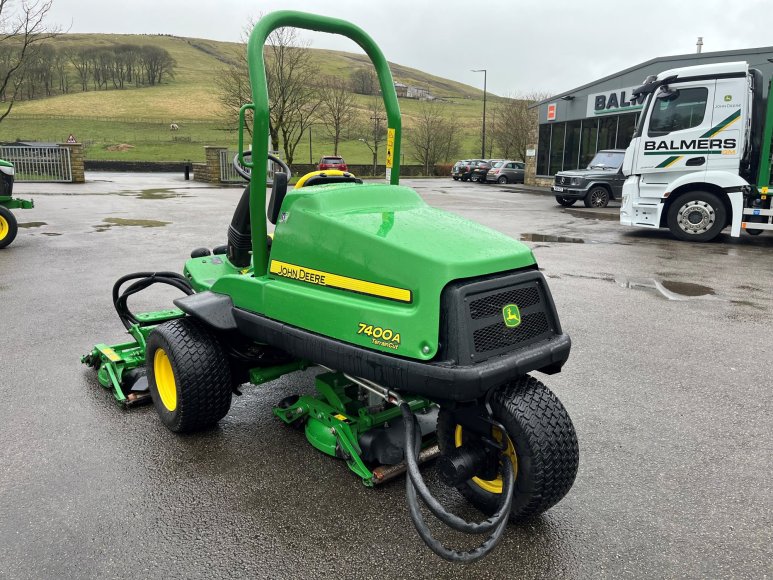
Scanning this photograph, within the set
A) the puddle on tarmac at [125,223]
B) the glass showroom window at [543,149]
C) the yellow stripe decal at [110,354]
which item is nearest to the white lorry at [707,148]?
the puddle on tarmac at [125,223]

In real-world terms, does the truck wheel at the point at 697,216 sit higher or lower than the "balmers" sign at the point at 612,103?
lower

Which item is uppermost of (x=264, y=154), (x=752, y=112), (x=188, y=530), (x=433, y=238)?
(x=752, y=112)

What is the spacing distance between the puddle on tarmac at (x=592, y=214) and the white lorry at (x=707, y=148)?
454cm

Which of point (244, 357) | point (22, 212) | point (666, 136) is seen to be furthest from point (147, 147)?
point (244, 357)

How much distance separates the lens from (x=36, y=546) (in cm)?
245

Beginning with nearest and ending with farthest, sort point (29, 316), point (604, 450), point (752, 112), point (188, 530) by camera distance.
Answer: point (188, 530), point (604, 450), point (29, 316), point (752, 112)

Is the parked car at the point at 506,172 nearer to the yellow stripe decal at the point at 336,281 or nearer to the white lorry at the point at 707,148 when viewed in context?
the white lorry at the point at 707,148

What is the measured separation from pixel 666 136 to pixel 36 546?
1102 centimetres

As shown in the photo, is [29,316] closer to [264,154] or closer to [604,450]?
[264,154]

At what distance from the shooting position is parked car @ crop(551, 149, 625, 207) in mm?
18938

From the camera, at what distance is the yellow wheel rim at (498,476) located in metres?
2.48

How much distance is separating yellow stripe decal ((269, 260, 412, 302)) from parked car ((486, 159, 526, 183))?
101 feet

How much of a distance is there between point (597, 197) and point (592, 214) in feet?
8.20

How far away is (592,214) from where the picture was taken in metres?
17.0
